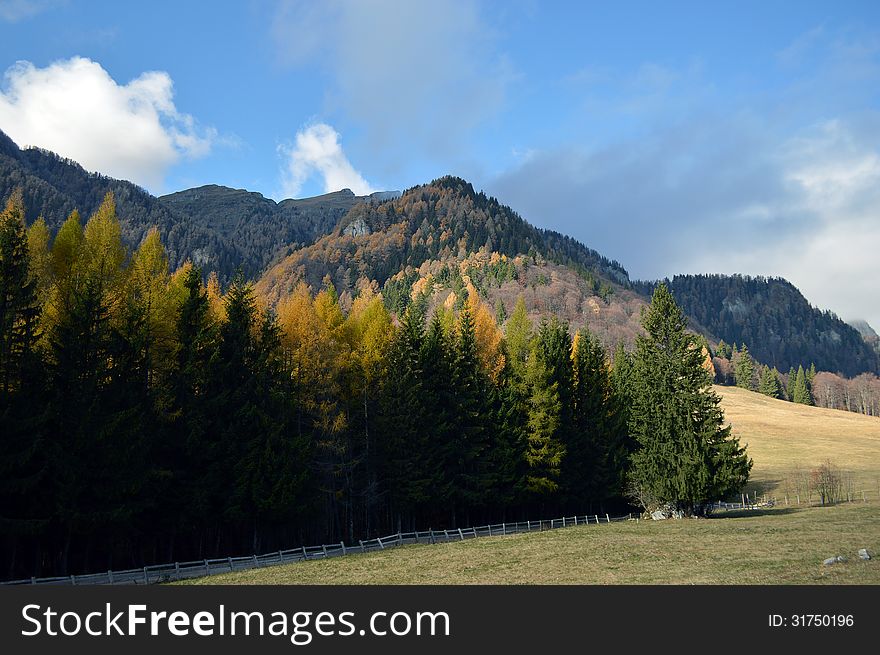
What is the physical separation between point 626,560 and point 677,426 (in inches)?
951

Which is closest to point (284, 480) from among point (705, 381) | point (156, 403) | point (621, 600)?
point (156, 403)

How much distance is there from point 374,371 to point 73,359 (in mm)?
20560

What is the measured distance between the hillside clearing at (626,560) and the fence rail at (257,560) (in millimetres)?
2172

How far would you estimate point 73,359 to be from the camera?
26.7 metres

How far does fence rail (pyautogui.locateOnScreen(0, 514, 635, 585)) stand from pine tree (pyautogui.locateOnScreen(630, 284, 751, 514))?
9.24 meters

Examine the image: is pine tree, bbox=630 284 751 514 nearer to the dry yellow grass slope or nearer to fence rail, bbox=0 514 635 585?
fence rail, bbox=0 514 635 585

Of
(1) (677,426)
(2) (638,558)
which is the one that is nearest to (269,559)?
(2) (638,558)

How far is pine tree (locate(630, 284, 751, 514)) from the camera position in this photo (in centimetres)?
4328

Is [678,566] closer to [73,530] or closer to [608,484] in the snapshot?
[73,530]

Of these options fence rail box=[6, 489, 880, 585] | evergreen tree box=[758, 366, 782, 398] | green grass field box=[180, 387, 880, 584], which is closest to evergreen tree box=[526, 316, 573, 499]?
fence rail box=[6, 489, 880, 585]

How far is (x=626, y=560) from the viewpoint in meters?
23.8

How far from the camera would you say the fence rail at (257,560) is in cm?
2505

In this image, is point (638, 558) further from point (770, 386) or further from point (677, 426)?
point (770, 386)

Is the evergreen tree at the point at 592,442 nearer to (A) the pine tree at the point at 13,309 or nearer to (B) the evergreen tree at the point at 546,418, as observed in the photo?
(B) the evergreen tree at the point at 546,418
